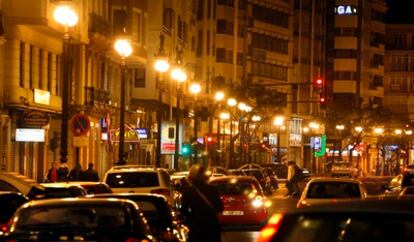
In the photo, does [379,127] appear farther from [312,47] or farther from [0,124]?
[0,124]

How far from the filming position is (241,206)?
29.2 m

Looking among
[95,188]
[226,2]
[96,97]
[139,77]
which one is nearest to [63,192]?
[95,188]

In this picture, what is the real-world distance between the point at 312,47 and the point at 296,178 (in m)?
69.7

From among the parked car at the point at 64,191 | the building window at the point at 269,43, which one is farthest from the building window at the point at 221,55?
the parked car at the point at 64,191

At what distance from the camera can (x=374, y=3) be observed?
13638 cm

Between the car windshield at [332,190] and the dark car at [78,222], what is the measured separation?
44.4 ft

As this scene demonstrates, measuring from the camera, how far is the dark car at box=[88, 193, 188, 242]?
17.0m

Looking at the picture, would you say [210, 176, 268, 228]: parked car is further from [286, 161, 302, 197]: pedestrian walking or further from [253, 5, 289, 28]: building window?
[253, 5, 289, 28]: building window

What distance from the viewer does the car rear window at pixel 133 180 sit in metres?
27.8

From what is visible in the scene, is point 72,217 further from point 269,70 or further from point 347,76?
point 347,76

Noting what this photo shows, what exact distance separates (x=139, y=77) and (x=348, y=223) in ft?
185

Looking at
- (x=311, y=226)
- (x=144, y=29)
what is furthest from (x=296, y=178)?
(x=311, y=226)

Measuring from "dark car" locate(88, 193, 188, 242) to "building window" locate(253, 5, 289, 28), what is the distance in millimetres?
84363

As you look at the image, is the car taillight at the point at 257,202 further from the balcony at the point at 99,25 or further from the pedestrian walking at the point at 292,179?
the balcony at the point at 99,25
